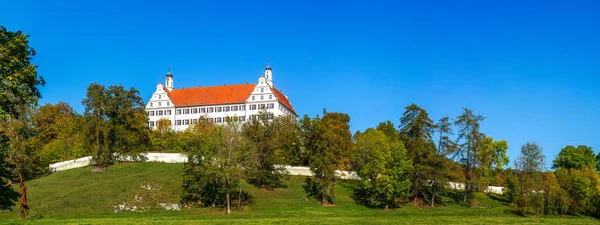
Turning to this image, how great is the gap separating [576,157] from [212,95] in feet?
262

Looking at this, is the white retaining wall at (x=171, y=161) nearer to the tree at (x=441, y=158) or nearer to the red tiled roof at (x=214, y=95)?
the tree at (x=441, y=158)

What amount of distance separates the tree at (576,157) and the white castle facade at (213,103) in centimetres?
5873

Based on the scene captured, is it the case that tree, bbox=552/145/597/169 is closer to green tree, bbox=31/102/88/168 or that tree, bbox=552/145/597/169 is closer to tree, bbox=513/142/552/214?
tree, bbox=513/142/552/214

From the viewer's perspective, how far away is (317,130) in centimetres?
5119

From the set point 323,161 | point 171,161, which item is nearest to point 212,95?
point 171,161

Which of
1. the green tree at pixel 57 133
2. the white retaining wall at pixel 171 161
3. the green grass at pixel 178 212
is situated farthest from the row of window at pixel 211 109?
the green grass at pixel 178 212

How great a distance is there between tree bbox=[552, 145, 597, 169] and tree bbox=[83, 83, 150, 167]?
67.5 metres

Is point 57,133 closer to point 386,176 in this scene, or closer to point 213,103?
point 213,103

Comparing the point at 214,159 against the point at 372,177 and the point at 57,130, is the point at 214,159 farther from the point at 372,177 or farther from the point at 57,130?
the point at 57,130

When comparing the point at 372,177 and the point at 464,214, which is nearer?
the point at 464,214

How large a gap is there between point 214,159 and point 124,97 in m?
24.6

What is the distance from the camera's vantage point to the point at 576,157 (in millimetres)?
75562

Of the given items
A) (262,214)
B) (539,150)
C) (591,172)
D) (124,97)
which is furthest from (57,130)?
(591,172)

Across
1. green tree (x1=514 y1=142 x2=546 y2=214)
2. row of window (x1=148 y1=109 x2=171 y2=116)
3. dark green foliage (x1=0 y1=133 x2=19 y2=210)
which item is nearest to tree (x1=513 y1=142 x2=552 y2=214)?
green tree (x1=514 y1=142 x2=546 y2=214)
